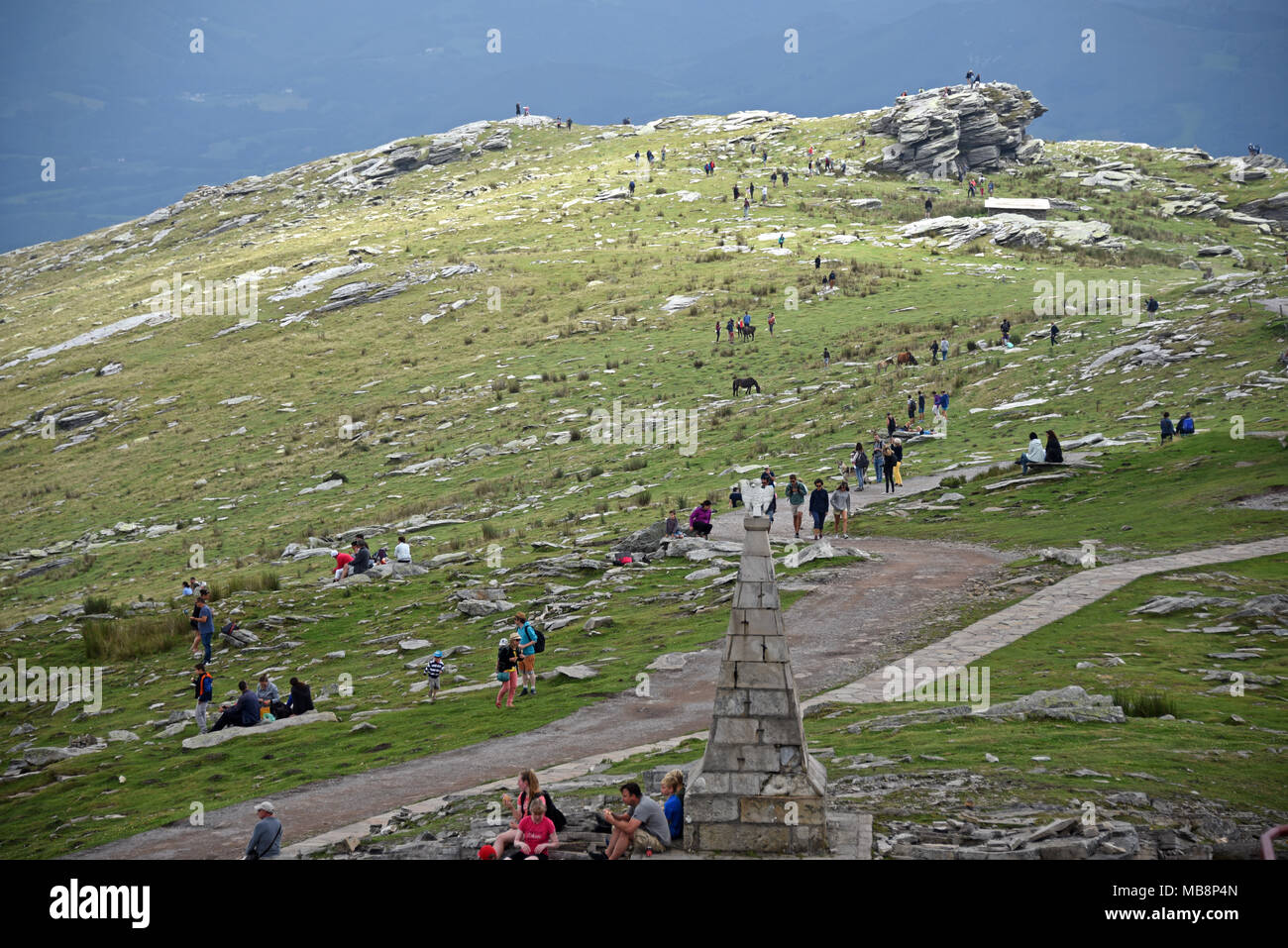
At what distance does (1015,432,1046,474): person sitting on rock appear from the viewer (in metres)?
36.3

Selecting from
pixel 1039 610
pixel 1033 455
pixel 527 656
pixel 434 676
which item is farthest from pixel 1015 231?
pixel 434 676

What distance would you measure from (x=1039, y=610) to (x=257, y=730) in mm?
18034

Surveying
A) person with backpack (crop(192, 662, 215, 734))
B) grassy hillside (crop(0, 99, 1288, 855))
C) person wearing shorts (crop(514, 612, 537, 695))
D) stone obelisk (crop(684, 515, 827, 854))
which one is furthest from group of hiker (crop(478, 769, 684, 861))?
person with backpack (crop(192, 662, 215, 734))

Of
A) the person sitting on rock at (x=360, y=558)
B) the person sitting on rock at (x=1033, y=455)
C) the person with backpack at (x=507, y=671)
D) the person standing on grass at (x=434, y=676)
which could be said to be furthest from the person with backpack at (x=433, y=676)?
the person sitting on rock at (x=1033, y=455)

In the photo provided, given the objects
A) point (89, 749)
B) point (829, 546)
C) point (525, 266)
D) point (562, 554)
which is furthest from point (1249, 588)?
point (525, 266)

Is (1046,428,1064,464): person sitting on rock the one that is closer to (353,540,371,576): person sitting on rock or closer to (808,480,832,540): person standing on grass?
(808,480,832,540): person standing on grass

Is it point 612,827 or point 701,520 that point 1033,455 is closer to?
point 701,520

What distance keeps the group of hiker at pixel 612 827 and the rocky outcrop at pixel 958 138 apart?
102815mm

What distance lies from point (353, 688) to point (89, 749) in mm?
6028

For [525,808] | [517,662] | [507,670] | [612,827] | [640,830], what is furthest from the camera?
[517,662]

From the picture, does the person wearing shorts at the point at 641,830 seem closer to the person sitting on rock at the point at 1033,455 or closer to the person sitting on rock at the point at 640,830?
the person sitting on rock at the point at 640,830

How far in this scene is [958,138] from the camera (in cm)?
10894

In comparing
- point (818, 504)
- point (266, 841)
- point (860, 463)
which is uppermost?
point (860, 463)

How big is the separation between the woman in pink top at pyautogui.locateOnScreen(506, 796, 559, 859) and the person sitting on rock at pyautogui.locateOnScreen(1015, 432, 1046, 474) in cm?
2701
